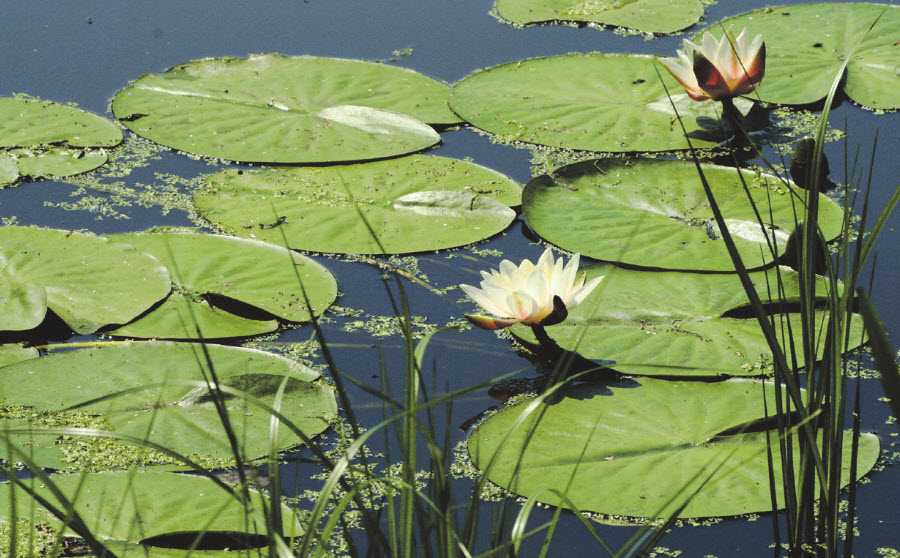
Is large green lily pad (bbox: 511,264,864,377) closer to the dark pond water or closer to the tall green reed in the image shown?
the dark pond water

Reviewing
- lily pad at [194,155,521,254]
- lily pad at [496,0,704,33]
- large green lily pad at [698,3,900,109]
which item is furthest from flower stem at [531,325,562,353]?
lily pad at [496,0,704,33]

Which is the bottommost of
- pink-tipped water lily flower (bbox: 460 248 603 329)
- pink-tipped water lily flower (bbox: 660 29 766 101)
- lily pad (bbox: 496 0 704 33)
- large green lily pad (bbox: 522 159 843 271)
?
pink-tipped water lily flower (bbox: 460 248 603 329)

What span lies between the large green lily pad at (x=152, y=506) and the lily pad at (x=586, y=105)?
177 cm

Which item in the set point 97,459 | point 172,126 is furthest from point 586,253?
point 172,126

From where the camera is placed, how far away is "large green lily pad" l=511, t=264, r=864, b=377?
2025mm

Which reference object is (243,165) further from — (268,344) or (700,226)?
(700,226)

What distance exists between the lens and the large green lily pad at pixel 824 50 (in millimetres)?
3283

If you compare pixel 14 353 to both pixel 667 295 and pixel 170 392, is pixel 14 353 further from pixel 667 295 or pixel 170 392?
pixel 667 295

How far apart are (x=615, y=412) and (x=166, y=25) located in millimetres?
3095

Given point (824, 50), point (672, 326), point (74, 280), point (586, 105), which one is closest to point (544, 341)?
point (672, 326)

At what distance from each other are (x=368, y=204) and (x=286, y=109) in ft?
2.52

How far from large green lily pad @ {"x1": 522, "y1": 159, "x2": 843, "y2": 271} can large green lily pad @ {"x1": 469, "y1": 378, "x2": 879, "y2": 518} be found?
0.54 m

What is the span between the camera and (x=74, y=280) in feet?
7.77

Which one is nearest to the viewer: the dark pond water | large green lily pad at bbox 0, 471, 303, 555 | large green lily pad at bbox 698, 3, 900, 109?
large green lily pad at bbox 0, 471, 303, 555
